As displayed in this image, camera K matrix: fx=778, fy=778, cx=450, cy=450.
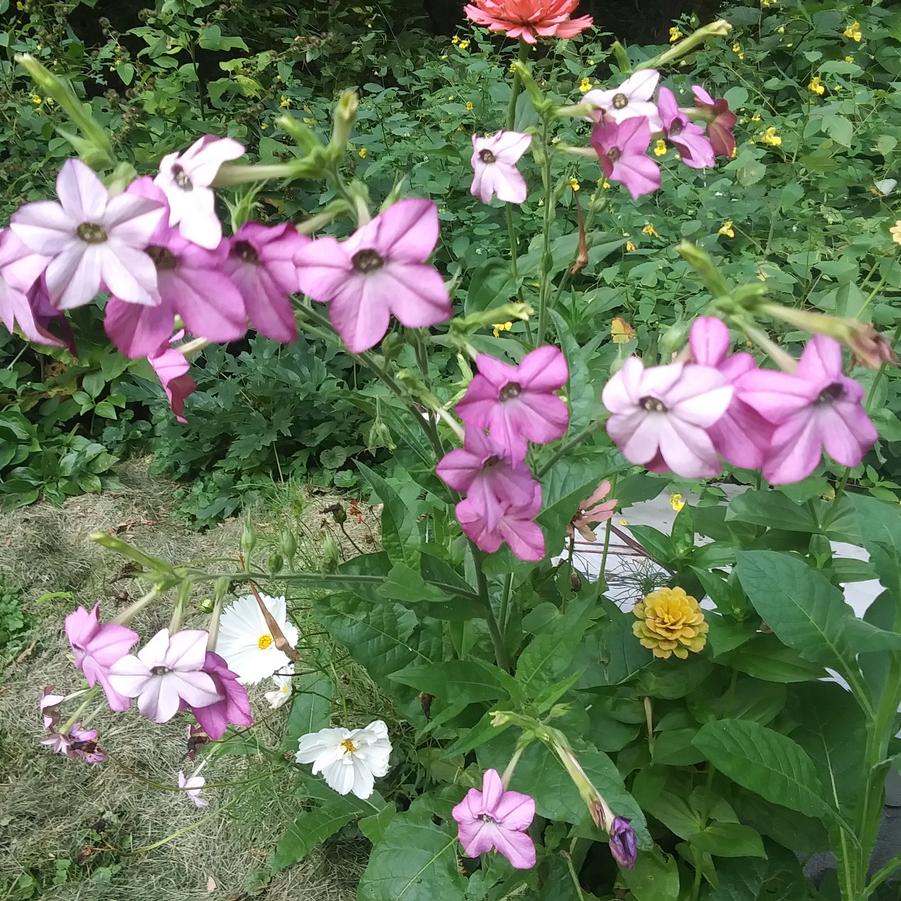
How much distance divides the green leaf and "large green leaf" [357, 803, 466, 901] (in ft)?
1.21

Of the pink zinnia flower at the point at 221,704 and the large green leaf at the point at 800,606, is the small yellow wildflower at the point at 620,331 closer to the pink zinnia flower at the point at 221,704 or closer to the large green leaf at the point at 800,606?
the large green leaf at the point at 800,606

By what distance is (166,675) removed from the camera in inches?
26.4

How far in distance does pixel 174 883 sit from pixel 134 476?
1363 millimetres

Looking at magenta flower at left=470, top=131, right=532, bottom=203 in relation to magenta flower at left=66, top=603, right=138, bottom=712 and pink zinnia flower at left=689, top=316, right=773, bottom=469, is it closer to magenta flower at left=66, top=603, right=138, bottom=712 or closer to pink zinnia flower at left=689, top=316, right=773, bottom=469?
pink zinnia flower at left=689, top=316, right=773, bottom=469

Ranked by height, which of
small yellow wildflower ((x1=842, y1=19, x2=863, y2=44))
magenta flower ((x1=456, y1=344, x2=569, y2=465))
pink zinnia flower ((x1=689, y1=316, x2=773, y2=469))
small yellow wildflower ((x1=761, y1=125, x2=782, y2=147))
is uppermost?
pink zinnia flower ((x1=689, y1=316, x2=773, y2=469))

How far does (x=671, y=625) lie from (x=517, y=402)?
0.49 metres

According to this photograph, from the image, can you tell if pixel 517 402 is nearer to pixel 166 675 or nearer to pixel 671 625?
pixel 166 675

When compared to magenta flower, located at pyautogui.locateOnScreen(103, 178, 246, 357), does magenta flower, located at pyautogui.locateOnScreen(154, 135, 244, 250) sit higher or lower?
higher

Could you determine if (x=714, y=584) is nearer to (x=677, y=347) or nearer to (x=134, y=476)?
(x=677, y=347)

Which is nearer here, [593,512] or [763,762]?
[763,762]

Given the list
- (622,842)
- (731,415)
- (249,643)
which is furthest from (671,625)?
(249,643)

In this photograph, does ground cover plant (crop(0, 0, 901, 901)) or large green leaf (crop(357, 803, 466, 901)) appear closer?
ground cover plant (crop(0, 0, 901, 901))

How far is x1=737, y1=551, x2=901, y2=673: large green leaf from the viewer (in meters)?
0.86

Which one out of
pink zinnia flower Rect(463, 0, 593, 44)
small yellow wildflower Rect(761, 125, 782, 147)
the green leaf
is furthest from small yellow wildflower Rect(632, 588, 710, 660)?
small yellow wildflower Rect(761, 125, 782, 147)
